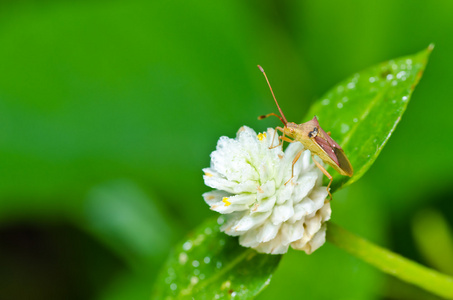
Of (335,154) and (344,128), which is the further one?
(344,128)

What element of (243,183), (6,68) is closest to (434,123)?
(243,183)

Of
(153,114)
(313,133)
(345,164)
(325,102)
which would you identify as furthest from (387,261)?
(153,114)

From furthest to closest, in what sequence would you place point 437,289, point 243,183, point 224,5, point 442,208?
point 224,5
point 442,208
point 437,289
point 243,183

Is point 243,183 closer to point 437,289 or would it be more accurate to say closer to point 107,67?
point 437,289

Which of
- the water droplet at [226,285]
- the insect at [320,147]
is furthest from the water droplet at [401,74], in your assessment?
the water droplet at [226,285]

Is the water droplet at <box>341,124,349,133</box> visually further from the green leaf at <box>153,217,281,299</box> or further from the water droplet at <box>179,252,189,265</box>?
the water droplet at <box>179,252,189,265</box>

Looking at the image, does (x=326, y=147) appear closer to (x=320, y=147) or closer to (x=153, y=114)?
(x=320, y=147)

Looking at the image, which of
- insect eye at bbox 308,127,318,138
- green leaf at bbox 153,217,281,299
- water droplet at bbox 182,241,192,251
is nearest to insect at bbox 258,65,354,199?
insect eye at bbox 308,127,318,138
